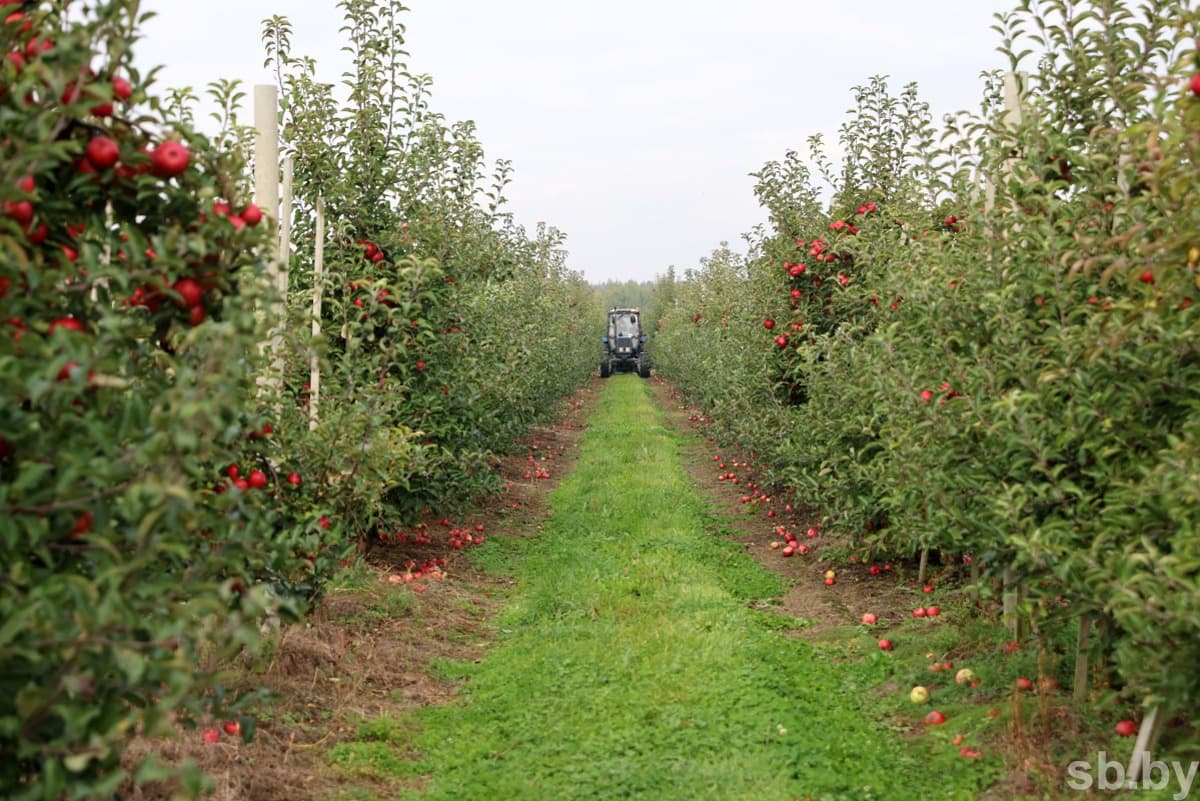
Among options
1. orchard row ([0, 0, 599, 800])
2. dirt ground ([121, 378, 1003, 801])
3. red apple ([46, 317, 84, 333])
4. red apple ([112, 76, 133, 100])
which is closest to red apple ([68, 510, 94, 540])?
orchard row ([0, 0, 599, 800])

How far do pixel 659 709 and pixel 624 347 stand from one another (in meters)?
37.5

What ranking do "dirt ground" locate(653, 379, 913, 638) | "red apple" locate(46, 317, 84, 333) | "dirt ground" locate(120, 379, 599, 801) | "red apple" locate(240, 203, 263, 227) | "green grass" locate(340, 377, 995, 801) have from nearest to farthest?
"red apple" locate(46, 317, 84, 333), "red apple" locate(240, 203, 263, 227), "dirt ground" locate(120, 379, 599, 801), "green grass" locate(340, 377, 995, 801), "dirt ground" locate(653, 379, 913, 638)

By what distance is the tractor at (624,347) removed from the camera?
42188 mm

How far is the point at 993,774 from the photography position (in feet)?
14.6

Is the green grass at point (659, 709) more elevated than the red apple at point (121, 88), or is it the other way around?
the red apple at point (121, 88)

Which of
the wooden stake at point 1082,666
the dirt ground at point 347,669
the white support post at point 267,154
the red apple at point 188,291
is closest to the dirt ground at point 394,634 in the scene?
the dirt ground at point 347,669

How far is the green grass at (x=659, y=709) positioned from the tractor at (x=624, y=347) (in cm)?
3344

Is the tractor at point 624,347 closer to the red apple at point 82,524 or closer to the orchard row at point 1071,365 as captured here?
the orchard row at point 1071,365

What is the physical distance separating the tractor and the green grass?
33440 mm

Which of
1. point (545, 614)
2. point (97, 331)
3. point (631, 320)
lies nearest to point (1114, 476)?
point (97, 331)

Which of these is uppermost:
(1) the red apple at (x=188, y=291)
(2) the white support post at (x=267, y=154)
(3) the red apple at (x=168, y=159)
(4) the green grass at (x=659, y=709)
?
(2) the white support post at (x=267, y=154)

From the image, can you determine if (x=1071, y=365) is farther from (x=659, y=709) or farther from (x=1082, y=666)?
(x=659, y=709)

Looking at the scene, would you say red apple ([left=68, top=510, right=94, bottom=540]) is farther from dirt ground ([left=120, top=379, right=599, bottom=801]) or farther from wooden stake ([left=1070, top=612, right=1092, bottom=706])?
wooden stake ([left=1070, top=612, right=1092, bottom=706])

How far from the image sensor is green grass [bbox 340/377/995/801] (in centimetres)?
453
